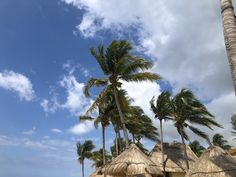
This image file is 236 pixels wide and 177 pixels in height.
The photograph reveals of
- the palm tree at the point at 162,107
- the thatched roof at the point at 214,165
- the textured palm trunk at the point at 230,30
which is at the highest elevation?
the palm tree at the point at 162,107

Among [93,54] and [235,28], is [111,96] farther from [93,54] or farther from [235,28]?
[235,28]

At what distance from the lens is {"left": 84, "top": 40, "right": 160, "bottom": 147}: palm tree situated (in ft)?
65.3

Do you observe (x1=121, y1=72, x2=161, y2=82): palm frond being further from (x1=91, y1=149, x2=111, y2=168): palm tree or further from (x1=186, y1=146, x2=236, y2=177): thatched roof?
(x1=91, y1=149, x2=111, y2=168): palm tree

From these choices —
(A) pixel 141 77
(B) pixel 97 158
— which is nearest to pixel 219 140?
(B) pixel 97 158

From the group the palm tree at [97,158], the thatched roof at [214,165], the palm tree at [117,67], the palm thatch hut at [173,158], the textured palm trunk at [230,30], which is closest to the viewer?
the textured palm trunk at [230,30]

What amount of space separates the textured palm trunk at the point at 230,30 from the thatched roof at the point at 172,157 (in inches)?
780

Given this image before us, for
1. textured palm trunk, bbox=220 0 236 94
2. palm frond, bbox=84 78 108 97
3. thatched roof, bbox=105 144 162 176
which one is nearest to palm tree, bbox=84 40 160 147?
palm frond, bbox=84 78 108 97

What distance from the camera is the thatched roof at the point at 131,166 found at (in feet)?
50.3

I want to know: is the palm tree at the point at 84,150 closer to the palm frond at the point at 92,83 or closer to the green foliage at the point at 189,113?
the green foliage at the point at 189,113

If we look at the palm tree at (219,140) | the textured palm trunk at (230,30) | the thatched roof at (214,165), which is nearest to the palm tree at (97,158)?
the palm tree at (219,140)

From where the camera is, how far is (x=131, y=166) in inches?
606

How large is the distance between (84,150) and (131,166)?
1366 inches

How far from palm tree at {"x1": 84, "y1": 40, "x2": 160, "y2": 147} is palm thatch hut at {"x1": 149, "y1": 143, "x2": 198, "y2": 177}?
8260 millimetres

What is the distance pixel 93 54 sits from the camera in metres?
20.8
